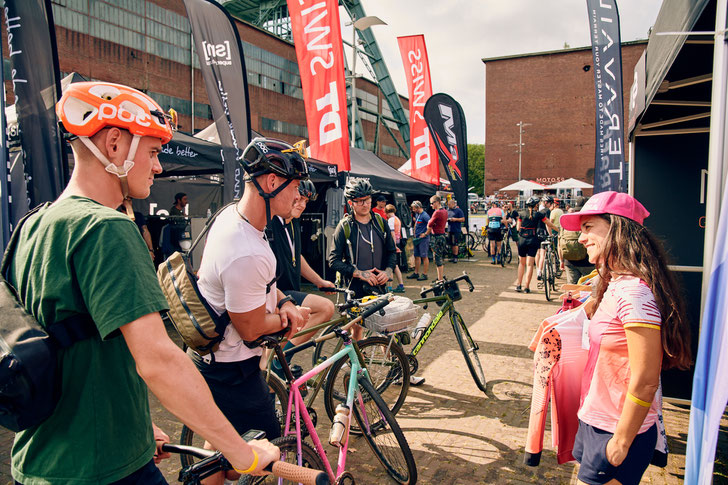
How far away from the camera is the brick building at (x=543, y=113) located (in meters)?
49.9

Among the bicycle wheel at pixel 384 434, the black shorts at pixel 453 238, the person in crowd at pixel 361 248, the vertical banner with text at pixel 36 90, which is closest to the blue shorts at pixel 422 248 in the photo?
the black shorts at pixel 453 238

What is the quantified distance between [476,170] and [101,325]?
9549 centimetres

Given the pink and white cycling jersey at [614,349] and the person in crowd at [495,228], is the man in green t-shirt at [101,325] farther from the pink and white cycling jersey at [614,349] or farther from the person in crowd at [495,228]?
the person in crowd at [495,228]

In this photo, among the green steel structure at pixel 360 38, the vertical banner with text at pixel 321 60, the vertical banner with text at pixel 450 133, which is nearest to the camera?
the vertical banner with text at pixel 321 60

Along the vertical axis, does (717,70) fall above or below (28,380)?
above

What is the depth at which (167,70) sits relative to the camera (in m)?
26.3

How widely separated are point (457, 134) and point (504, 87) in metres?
44.9

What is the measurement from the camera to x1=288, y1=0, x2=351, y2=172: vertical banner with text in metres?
9.16

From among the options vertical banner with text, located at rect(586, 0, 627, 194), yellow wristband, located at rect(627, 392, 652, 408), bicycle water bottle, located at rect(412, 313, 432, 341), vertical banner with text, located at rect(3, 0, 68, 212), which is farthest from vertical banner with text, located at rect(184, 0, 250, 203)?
yellow wristband, located at rect(627, 392, 652, 408)

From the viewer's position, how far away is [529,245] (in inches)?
399

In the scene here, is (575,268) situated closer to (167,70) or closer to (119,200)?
(119,200)

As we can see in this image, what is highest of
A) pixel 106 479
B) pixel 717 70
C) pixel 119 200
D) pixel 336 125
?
pixel 336 125

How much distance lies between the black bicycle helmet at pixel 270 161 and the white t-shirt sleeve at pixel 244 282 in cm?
47

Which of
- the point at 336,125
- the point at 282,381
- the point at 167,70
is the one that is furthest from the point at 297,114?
the point at 282,381
